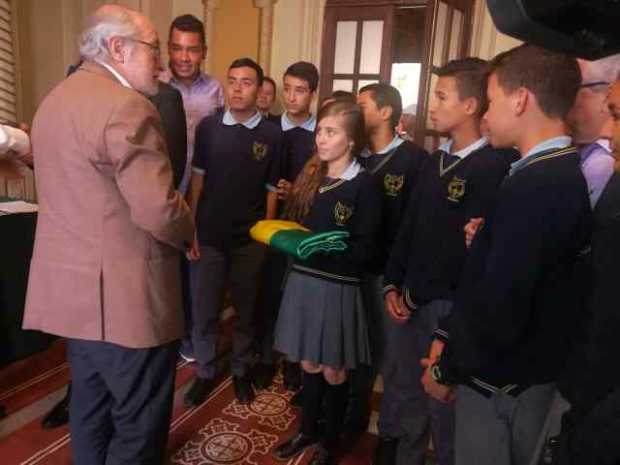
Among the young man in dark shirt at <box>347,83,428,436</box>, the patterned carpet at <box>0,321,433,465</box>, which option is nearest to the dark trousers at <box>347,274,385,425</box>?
the young man in dark shirt at <box>347,83,428,436</box>

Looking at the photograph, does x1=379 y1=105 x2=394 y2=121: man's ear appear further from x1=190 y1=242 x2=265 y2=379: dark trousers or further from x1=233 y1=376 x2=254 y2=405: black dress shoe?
x1=233 y1=376 x2=254 y2=405: black dress shoe

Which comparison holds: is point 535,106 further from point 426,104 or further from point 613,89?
point 426,104

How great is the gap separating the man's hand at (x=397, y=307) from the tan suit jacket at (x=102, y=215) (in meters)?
0.72

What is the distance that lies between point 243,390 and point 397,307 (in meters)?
0.97

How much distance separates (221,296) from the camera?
2.21 metres

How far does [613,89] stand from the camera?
832mm

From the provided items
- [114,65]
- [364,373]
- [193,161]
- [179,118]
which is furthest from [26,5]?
[364,373]

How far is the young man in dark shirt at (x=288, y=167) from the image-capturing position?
93.4 inches

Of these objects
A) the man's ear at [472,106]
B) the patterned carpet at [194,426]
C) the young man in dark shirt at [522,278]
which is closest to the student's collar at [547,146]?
the young man in dark shirt at [522,278]

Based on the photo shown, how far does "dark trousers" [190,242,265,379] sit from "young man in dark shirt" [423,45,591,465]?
1222mm

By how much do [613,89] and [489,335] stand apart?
502 millimetres

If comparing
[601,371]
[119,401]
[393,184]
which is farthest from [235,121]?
[601,371]

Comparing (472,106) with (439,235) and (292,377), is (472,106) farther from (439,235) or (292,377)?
(292,377)

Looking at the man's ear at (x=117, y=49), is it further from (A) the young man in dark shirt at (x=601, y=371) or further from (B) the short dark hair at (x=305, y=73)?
(B) the short dark hair at (x=305, y=73)
